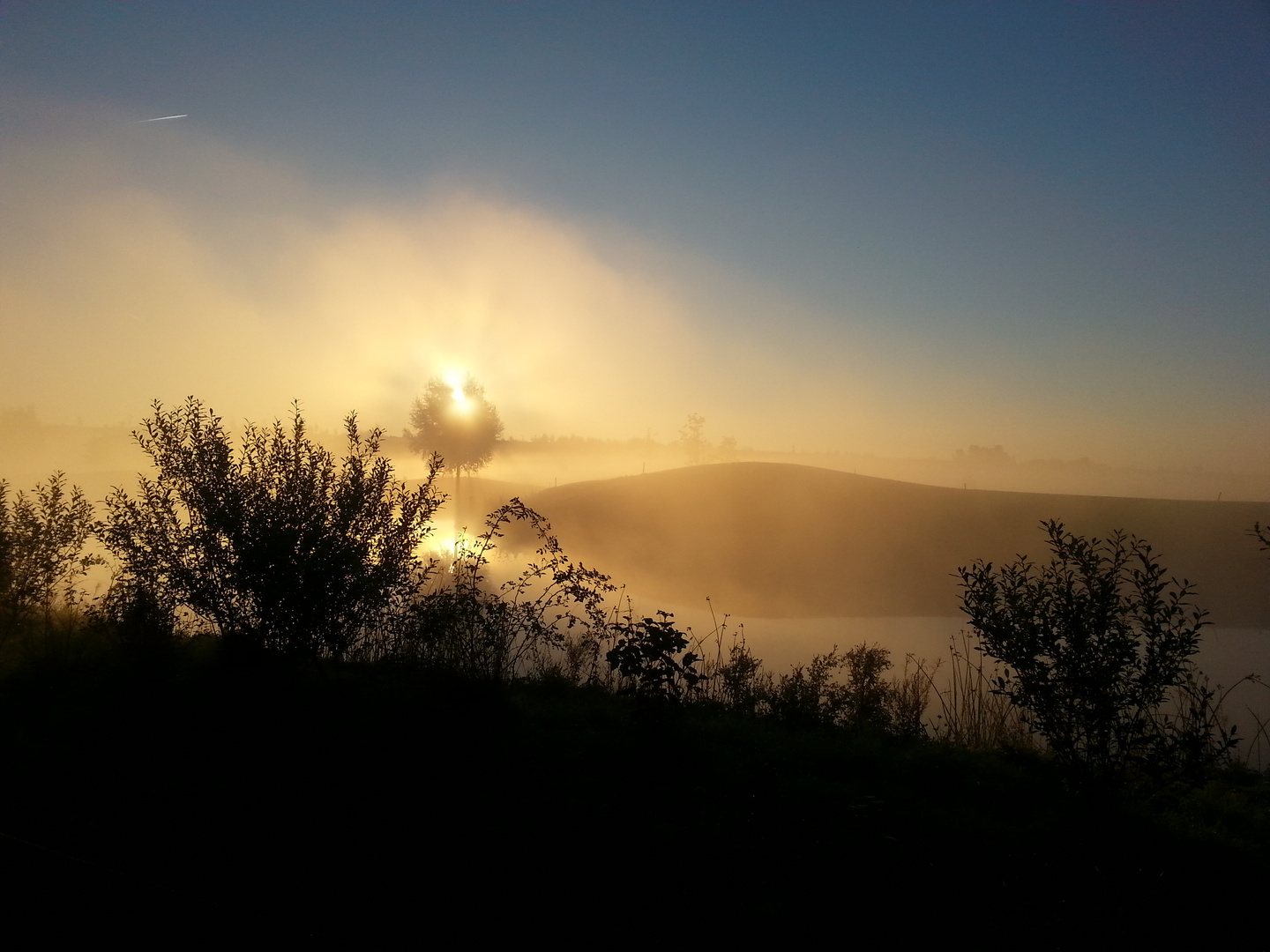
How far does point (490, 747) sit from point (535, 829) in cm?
130

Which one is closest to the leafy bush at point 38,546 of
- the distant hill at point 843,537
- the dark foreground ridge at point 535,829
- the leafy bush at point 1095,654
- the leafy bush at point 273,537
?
the leafy bush at point 273,537

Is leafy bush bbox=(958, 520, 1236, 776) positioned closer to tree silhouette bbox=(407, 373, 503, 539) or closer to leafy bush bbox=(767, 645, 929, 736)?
leafy bush bbox=(767, 645, 929, 736)

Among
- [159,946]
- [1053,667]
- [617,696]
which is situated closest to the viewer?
[159,946]

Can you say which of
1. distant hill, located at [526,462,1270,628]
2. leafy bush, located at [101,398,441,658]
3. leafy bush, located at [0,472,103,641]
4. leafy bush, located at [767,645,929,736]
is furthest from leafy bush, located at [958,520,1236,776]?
distant hill, located at [526,462,1270,628]

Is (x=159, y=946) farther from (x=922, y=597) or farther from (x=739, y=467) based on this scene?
(x=739, y=467)

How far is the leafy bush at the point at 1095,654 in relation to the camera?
5.26 metres

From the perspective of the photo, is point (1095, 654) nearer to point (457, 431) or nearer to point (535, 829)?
point (535, 829)

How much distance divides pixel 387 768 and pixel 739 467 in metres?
54.1

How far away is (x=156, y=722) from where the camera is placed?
19.7ft

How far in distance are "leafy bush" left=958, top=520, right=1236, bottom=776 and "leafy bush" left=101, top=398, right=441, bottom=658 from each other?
5968 millimetres

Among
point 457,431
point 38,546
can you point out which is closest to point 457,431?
point 457,431

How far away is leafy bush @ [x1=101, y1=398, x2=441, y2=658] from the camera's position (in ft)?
23.1

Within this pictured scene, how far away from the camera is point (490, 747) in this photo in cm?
574

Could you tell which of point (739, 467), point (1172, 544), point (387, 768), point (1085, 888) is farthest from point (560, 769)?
point (739, 467)
